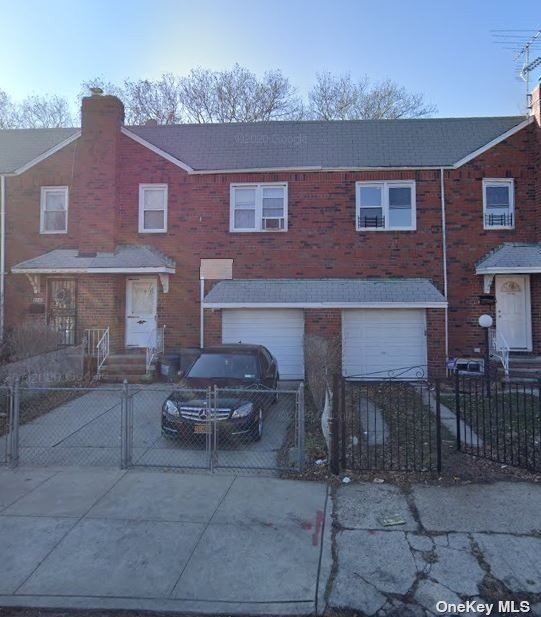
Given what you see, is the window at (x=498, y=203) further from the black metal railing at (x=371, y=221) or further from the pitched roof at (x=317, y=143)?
the black metal railing at (x=371, y=221)

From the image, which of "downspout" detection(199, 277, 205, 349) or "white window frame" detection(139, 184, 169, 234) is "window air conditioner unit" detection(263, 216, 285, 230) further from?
"white window frame" detection(139, 184, 169, 234)

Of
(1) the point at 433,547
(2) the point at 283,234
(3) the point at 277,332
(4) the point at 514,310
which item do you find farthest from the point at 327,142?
(1) the point at 433,547

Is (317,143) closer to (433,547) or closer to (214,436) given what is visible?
(214,436)

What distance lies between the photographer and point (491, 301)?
1273 centimetres

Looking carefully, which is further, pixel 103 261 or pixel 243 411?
pixel 103 261

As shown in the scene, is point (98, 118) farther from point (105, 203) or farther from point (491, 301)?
point (491, 301)

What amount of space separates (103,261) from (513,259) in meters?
11.7

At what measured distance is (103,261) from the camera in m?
14.0

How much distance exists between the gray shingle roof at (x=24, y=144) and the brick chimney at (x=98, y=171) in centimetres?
227

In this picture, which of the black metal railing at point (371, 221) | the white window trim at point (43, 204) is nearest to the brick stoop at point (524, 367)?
the black metal railing at point (371, 221)

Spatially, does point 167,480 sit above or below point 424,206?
below

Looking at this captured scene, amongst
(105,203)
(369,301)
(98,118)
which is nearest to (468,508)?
(369,301)

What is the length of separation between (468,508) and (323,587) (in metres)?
2.20

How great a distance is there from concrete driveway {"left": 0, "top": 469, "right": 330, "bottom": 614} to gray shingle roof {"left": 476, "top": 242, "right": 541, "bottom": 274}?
998 centimetres
